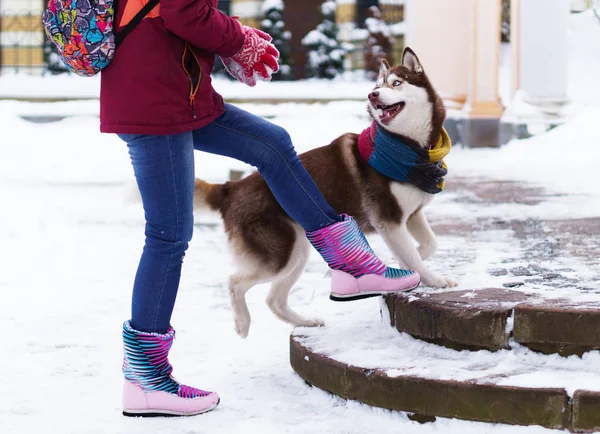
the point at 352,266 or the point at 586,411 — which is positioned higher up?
the point at 352,266

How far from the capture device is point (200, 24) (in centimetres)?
269

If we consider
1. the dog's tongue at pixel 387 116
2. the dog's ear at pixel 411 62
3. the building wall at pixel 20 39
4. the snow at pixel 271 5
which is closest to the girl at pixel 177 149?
the dog's tongue at pixel 387 116

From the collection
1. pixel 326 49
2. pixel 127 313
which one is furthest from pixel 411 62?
pixel 326 49

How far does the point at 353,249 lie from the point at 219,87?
45.2 ft

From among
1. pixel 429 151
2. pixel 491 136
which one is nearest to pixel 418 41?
pixel 491 136

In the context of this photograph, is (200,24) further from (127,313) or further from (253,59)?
(127,313)

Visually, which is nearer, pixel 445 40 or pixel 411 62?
pixel 411 62

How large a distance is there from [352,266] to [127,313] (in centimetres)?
175

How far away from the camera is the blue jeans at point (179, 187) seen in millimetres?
2826

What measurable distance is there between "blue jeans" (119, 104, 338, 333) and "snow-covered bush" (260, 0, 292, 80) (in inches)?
585

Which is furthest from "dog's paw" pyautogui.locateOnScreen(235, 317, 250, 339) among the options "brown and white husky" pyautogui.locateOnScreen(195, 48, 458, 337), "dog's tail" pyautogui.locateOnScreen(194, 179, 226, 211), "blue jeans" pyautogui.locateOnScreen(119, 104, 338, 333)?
"blue jeans" pyautogui.locateOnScreen(119, 104, 338, 333)

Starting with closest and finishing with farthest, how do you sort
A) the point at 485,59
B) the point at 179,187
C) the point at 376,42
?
1. the point at 179,187
2. the point at 485,59
3. the point at 376,42

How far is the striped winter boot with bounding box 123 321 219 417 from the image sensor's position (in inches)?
116

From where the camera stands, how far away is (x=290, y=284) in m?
3.72
